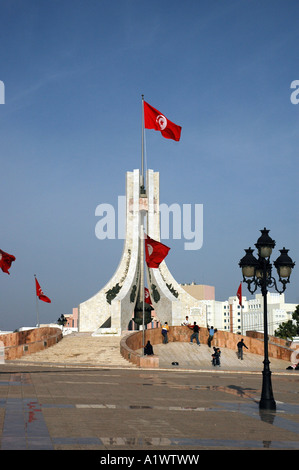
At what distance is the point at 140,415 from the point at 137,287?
38.3m

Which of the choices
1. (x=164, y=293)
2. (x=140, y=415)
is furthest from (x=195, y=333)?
(x=140, y=415)

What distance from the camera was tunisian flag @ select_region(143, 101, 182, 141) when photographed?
19781mm

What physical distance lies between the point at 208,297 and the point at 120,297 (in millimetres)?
109607

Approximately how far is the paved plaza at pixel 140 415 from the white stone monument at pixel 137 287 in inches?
1067

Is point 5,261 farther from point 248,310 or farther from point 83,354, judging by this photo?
point 248,310

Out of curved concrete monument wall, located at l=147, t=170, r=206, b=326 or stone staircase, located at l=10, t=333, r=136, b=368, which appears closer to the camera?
stone staircase, located at l=10, t=333, r=136, b=368

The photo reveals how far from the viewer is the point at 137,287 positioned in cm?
4659

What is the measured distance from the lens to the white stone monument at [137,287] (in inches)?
1718

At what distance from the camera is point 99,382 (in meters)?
14.0

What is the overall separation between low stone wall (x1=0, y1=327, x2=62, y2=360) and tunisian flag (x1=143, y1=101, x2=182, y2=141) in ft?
35.3

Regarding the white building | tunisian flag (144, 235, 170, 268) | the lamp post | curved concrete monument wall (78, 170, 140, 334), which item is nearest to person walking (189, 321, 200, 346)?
tunisian flag (144, 235, 170, 268)

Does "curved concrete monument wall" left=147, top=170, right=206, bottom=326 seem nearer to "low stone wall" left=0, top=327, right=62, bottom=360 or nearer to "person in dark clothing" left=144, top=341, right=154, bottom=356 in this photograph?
"low stone wall" left=0, top=327, right=62, bottom=360

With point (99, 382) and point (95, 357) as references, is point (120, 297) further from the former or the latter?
point (99, 382)

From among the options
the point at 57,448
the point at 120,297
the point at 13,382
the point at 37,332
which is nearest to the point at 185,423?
the point at 57,448
